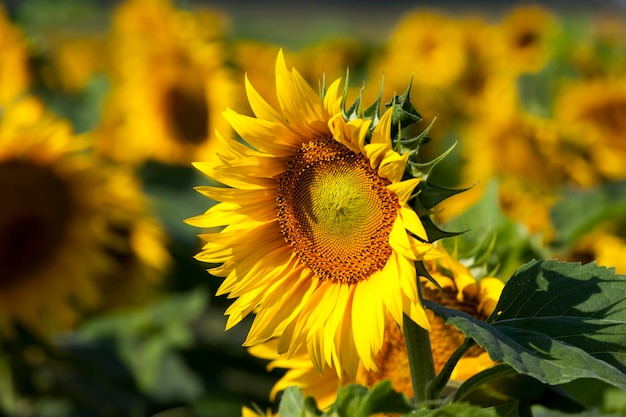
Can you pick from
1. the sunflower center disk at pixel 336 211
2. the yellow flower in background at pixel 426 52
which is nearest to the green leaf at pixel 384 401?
the sunflower center disk at pixel 336 211

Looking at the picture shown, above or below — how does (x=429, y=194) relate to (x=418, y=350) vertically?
above

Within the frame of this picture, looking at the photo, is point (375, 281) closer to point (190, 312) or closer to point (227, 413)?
point (227, 413)

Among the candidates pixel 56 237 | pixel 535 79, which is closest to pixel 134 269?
pixel 56 237

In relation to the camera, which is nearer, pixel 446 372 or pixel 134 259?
pixel 446 372

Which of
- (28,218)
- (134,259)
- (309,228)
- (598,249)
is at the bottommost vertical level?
(134,259)

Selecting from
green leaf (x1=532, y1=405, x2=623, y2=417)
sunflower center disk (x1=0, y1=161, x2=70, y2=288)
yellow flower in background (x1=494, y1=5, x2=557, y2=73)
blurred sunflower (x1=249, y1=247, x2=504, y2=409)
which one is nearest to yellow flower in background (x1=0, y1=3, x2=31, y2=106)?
sunflower center disk (x1=0, y1=161, x2=70, y2=288)

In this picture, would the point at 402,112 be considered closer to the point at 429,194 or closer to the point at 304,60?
the point at 429,194

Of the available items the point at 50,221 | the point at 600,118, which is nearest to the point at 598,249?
the point at 50,221

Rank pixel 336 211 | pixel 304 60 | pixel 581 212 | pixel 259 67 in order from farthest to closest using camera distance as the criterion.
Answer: pixel 304 60
pixel 259 67
pixel 581 212
pixel 336 211
